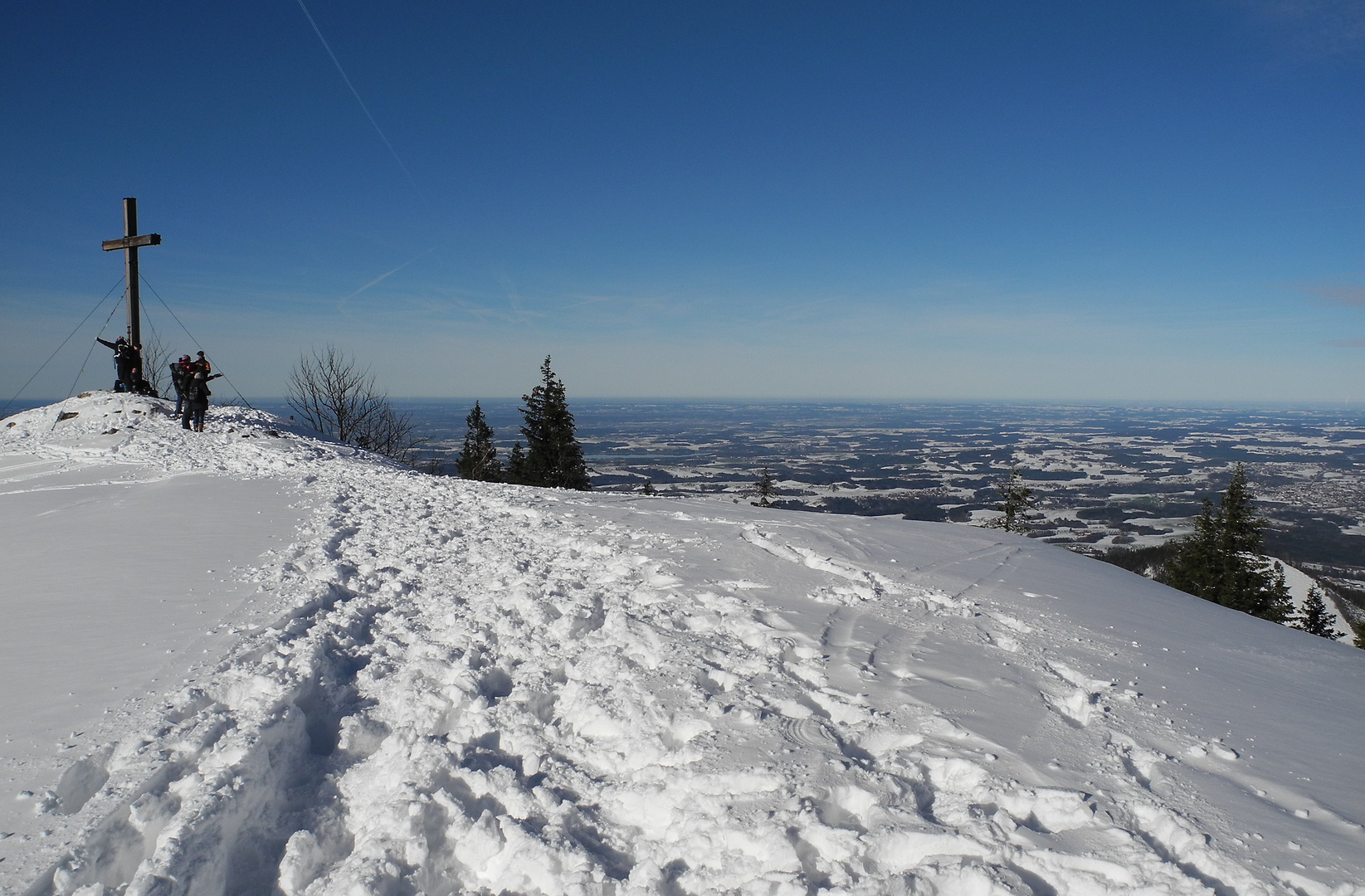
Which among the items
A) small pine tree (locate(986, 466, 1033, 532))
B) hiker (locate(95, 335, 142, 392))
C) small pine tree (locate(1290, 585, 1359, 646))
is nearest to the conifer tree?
hiker (locate(95, 335, 142, 392))

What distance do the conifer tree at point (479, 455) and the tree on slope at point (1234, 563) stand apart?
35.9 meters

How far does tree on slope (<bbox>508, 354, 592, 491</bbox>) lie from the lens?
33312mm

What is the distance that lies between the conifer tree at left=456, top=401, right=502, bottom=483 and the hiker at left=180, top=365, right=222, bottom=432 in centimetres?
1829

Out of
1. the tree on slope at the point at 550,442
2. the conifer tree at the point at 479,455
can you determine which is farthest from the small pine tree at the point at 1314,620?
the conifer tree at the point at 479,455

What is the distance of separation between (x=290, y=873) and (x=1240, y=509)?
37259 millimetres

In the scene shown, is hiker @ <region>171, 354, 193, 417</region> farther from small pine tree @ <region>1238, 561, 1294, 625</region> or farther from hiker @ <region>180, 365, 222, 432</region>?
small pine tree @ <region>1238, 561, 1294, 625</region>

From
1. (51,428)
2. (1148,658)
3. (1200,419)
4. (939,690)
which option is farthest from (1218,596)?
(1200,419)

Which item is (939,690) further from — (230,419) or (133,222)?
(133,222)

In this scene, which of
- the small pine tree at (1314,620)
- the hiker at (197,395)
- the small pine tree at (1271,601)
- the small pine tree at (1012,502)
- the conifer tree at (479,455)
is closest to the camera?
the hiker at (197,395)

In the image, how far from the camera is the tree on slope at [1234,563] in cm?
2662

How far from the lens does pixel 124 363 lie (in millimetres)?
16359

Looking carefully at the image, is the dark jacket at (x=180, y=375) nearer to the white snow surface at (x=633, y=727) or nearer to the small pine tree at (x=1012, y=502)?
the white snow surface at (x=633, y=727)

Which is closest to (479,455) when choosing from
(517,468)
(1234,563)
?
(517,468)

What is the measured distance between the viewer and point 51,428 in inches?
547
